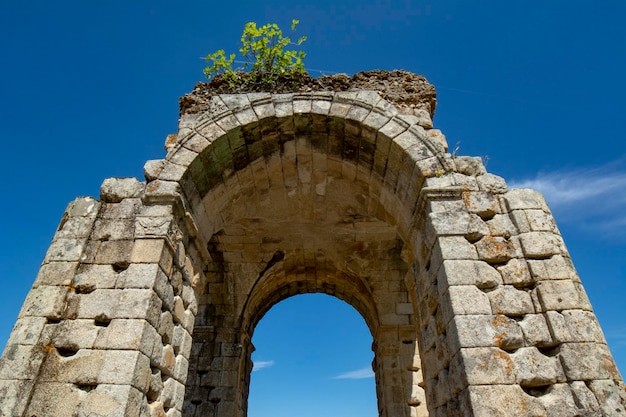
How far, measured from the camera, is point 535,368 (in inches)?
142

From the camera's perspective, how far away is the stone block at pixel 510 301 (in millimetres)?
3898

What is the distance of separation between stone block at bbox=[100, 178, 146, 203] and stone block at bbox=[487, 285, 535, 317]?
13.1 ft

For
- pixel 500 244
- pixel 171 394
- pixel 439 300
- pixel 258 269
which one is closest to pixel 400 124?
pixel 500 244

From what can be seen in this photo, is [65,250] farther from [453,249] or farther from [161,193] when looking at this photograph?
[453,249]

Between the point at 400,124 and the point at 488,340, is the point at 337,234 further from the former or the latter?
the point at 488,340

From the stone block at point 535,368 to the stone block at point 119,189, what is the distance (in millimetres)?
4270

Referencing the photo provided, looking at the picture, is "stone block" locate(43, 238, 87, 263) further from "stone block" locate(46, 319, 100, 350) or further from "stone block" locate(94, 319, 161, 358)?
"stone block" locate(94, 319, 161, 358)

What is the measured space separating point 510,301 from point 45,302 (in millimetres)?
4493

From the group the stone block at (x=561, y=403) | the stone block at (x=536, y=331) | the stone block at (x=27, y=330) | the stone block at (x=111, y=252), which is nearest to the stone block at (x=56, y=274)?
the stone block at (x=111, y=252)

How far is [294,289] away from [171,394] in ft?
19.3

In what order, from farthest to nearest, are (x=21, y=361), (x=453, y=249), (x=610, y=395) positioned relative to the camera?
1. (x=453, y=249)
2. (x=21, y=361)
3. (x=610, y=395)

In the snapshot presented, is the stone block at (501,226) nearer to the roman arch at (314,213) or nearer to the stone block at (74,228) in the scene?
the roman arch at (314,213)

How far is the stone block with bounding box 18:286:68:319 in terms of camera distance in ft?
13.2

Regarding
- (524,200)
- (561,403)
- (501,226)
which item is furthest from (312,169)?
(561,403)
